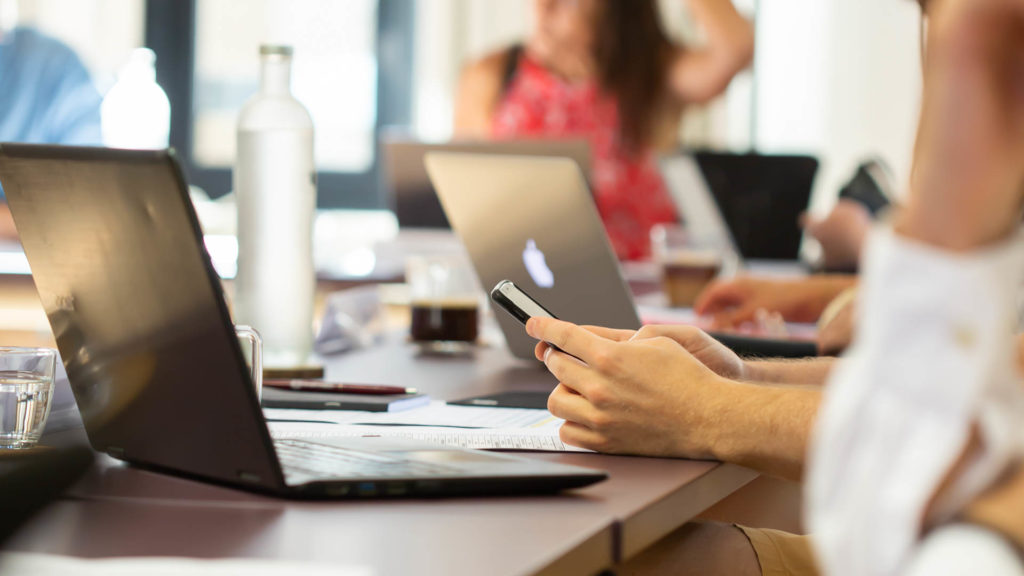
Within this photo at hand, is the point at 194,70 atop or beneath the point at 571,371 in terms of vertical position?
atop

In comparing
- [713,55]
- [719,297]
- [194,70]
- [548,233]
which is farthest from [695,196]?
[194,70]

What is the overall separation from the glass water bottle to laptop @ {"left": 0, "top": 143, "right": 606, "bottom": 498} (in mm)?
358

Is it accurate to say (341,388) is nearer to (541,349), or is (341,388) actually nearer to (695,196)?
(541,349)

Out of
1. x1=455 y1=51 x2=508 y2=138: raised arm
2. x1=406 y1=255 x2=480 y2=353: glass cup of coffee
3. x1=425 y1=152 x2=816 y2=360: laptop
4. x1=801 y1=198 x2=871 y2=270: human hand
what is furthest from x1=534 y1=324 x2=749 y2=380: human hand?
x1=455 y1=51 x2=508 y2=138: raised arm

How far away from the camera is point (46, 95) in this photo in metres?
3.23

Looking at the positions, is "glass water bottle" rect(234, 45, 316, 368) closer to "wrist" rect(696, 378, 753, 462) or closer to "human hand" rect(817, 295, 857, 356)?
"wrist" rect(696, 378, 753, 462)

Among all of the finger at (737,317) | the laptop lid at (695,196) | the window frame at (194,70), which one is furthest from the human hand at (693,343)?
the window frame at (194,70)

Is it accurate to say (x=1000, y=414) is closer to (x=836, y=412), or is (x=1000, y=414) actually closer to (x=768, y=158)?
(x=836, y=412)

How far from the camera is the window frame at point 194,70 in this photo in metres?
4.62

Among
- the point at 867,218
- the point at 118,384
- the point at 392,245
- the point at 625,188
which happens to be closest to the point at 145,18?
the point at 625,188

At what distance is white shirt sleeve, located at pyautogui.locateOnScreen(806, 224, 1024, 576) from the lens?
44cm

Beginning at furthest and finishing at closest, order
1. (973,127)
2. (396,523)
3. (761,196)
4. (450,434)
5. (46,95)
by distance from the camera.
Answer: (46,95) < (761,196) < (450,434) < (396,523) < (973,127)

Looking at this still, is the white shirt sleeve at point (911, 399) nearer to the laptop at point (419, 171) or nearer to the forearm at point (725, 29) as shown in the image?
the laptop at point (419, 171)

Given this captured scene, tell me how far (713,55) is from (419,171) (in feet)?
4.35
